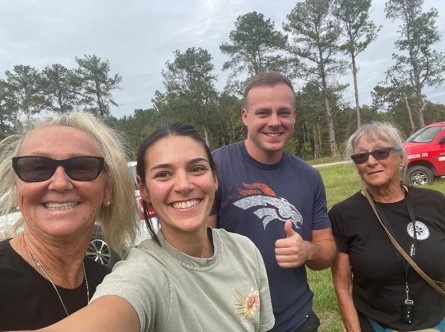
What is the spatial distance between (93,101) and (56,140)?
130ft

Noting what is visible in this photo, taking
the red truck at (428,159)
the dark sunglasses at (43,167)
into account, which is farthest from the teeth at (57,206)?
the red truck at (428,159)

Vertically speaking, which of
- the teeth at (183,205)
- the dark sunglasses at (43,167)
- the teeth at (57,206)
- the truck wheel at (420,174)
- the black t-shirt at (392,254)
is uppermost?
the dark sunglasses at (43,167)

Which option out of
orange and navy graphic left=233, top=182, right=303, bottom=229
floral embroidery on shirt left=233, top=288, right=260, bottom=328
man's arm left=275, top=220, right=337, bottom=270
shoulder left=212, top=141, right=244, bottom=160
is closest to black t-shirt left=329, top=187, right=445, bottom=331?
man's arm left=275, top=220, right=337, bottom=270

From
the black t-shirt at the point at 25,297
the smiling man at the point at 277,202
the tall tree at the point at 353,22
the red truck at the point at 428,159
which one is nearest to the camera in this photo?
the black t-shirt at the point at 25,297

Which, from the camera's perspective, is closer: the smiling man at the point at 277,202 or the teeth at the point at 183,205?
the teeth at the point at 183,205

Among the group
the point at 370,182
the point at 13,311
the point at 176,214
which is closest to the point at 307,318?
the point at 370,182

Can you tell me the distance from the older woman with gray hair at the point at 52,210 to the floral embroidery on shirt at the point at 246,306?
25.5 inches

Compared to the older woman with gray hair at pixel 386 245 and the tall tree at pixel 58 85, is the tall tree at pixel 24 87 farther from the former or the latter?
the older woman with gray hair at pixel 386 245

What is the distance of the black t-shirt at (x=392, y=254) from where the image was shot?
7.79 ft

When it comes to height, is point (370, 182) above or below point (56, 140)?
below

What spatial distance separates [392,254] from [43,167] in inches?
79.1

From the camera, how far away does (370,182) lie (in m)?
2.60

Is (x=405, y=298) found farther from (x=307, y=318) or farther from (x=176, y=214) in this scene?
(x=176, y=214)

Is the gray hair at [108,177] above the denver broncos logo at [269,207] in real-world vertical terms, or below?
above
